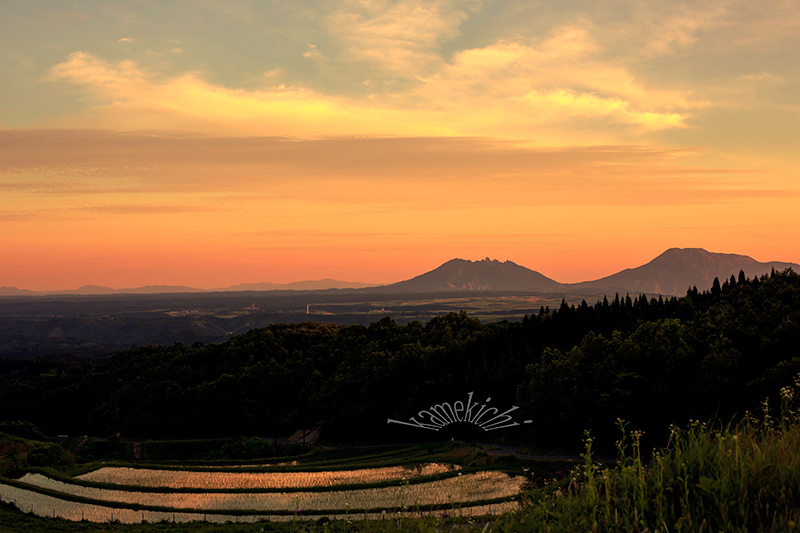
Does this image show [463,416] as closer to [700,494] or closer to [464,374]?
[464,374]

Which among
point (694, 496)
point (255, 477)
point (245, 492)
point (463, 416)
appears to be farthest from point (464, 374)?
point (694, 496)

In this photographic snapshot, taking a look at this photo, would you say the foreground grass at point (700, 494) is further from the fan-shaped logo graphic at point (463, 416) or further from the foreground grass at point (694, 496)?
the fan-shaped logo graphic at point (463, 416)

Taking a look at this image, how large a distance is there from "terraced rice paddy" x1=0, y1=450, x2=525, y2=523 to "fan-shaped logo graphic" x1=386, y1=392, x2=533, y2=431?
17207 millimetres

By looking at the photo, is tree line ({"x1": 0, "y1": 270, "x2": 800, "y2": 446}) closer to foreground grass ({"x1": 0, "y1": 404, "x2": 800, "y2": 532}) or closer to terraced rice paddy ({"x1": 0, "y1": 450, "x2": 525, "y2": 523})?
terraced rice paddy ({"x1": 0, "y1": 450, "x2": 525, "y2": 523})

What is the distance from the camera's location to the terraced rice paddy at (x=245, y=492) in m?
53.0

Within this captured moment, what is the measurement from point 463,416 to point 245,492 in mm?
36000

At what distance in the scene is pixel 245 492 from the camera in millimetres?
61812

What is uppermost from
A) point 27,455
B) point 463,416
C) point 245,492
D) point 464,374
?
point 464,374

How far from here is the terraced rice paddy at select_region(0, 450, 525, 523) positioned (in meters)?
53.0

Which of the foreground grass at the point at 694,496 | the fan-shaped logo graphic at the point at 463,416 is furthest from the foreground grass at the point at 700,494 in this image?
the fan-shaped logo graphic at the point at 463,416

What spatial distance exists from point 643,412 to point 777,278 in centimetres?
4407

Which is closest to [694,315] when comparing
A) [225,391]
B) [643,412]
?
[643,412]

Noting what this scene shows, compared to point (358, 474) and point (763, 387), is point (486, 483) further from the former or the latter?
point (763, 387)

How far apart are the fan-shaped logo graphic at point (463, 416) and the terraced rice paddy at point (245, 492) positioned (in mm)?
17207
